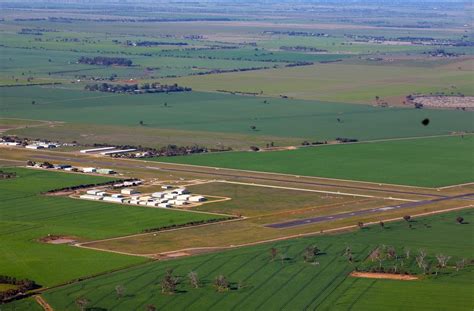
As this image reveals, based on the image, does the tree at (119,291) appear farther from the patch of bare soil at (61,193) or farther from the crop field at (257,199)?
the patch of bare soil at (61,193)

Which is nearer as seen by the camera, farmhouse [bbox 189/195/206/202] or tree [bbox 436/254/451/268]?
tree [bbox 436/254/451/268]

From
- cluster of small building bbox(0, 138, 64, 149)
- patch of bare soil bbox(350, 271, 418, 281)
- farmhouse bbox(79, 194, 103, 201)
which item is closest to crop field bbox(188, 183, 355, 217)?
farmhouse bbox(79, 194, 103, 201)

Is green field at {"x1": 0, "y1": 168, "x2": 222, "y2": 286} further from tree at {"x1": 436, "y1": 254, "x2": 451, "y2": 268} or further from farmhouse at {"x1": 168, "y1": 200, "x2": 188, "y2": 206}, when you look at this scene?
tree at {"x1": 436, "y1": 254, "x2": 451, "y2": 268}

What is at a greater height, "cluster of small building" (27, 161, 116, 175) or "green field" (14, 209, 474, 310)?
"cluster of small building" (27, 161, 116, 175)

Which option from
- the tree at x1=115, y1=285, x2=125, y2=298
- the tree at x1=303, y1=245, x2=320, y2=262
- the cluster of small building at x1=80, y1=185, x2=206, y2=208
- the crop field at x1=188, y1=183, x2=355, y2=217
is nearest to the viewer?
the tree at x1=115, y1=285, x2=125, y2=298

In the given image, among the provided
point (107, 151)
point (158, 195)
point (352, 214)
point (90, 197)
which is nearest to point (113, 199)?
point (90, 197)

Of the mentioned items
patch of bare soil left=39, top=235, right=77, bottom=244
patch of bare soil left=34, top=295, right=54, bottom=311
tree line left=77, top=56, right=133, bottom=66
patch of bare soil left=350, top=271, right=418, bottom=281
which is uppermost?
tree line left=77, top=56, right=133, bottom=66

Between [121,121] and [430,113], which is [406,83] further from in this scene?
[121,121]

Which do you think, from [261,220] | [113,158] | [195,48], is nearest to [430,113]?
[113,158]
